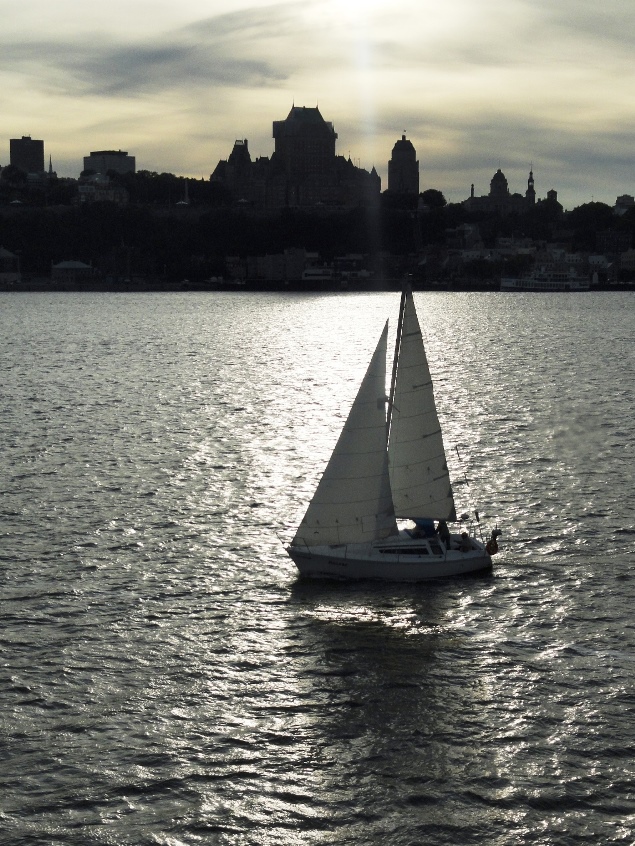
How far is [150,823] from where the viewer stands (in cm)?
2069

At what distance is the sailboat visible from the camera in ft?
108

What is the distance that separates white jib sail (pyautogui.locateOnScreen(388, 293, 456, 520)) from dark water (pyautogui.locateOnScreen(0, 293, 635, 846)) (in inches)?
99.7

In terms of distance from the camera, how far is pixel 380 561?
108 feet

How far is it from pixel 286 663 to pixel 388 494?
726 cm

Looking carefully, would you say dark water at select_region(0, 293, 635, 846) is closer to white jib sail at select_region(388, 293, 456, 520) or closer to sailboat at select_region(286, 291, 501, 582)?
sailboat at select_region(286, 291, 501, 582)

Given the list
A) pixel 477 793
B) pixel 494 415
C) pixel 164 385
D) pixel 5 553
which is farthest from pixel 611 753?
pixel 164 385

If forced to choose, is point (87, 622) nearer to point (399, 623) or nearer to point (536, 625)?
point (399, 623)

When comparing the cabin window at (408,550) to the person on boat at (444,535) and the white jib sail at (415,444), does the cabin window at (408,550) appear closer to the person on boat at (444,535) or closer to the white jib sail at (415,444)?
the person on boat at (444,535)

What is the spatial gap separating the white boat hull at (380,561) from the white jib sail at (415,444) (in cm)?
116

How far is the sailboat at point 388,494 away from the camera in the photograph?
108 feet

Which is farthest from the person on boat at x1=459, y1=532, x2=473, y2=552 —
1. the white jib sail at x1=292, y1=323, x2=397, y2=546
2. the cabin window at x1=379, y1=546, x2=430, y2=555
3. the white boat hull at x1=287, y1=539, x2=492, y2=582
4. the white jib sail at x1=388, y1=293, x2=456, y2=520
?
the white jib sail at x1=292, y1=323, x2=397, y2=546

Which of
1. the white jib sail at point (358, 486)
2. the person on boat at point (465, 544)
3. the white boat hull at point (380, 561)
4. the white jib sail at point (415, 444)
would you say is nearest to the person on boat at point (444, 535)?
the white jib sail at point (415, 444)

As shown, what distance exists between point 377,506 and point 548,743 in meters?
10.6

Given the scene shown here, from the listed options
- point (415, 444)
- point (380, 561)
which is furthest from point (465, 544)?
point (415, 444)
